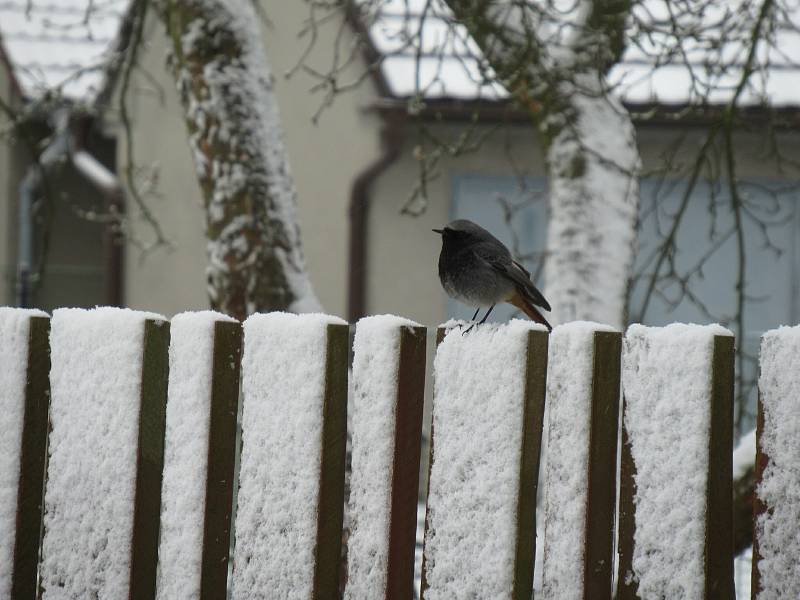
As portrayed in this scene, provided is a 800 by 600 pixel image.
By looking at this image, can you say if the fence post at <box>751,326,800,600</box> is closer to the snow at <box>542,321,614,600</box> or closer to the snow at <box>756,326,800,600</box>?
the snow at <box>756,326,800,600</box>

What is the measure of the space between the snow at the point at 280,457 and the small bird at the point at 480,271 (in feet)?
2.79

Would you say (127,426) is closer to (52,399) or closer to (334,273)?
(52,399)

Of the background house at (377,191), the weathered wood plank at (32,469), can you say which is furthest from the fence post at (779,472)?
the background house at (377,191)

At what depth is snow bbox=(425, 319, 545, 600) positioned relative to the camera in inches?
88.2

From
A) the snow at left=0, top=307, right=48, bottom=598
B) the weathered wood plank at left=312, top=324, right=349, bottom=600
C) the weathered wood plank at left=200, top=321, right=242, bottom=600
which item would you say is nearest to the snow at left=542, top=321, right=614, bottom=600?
the weathered wood plank at left=312, top=324, right=349, bottom=600

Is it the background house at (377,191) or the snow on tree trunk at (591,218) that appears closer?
the snow on tree trunk at (591,218)

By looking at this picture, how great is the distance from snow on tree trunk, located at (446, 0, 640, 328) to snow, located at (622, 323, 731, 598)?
3026mm

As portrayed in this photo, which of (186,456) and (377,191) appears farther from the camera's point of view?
(377,191)

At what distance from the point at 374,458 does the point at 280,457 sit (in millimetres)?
196

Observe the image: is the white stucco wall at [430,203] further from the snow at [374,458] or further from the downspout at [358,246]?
the snow at [374,458]

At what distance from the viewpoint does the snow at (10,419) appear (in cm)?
249

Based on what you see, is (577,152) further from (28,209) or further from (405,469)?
(28,209)

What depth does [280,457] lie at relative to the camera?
92.3 inches

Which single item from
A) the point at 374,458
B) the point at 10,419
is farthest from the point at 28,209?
the point at 374,458
